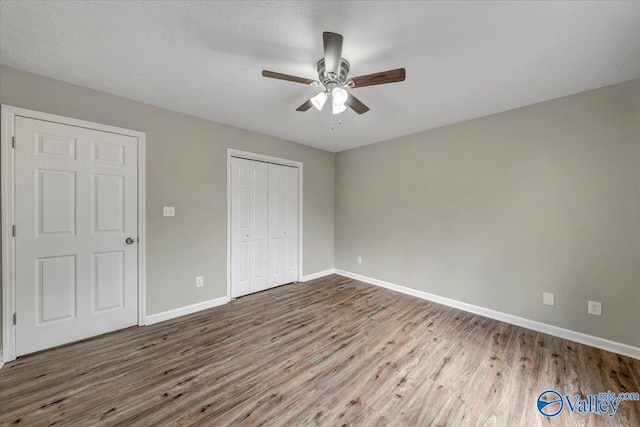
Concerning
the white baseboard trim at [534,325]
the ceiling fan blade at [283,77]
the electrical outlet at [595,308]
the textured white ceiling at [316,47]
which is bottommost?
the white baseboard trim at [534,325]

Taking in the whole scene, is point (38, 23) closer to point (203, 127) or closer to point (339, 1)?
point (203, 127)

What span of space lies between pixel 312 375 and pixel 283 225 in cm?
248

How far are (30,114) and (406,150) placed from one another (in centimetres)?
419

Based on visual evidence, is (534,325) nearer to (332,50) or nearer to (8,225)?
(332,50)

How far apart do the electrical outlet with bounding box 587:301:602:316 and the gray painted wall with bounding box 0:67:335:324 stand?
4055 millimetres

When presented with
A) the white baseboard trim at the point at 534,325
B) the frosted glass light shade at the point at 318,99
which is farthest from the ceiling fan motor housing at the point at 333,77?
the white baseboard trim at the point at 534,325

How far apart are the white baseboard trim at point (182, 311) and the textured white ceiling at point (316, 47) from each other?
2411mm

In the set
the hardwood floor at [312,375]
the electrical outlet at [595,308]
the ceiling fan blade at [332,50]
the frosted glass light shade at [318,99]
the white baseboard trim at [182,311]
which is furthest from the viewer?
the white baseboard trim at [182,311]

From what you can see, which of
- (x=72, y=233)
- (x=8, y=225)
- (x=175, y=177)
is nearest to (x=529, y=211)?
(x=175, y=177)

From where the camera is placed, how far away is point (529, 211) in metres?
2.62

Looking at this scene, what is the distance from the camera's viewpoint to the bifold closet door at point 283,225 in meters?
3.88

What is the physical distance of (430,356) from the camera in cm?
212

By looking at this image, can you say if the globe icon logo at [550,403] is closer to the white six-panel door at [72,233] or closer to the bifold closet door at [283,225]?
the bifold closet door at [283,225]

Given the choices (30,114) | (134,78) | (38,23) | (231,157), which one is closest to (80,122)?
(30,114)
